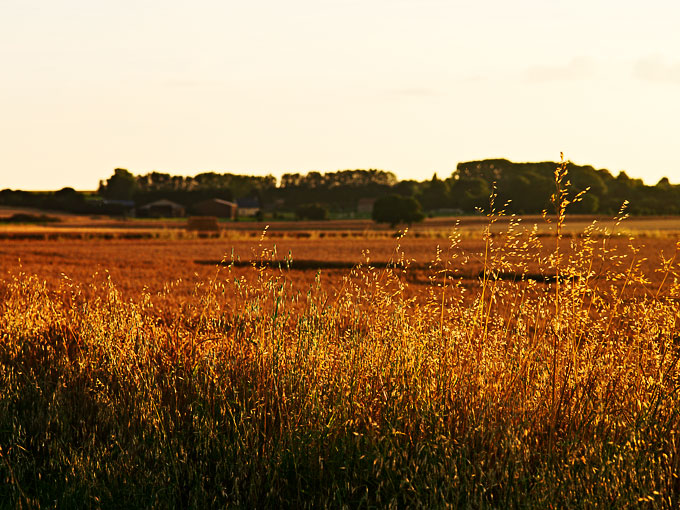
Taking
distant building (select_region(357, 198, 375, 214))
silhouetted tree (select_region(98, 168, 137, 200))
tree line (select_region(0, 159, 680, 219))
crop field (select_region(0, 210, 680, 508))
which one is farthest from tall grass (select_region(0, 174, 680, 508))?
silhouetted tree (select_region(98, 168, 137, 200))

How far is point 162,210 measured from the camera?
114 m

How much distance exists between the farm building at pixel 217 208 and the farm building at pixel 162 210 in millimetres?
3434

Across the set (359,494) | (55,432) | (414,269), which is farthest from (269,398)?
(414,269)

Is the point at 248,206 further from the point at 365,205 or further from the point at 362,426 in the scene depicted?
the point at 362,426

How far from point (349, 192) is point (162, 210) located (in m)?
42.4

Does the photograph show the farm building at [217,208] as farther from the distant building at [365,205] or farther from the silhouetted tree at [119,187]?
the distant building at [365,205]

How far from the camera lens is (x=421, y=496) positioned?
3844 mm

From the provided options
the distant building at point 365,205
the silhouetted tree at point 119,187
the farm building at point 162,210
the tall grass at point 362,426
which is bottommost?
the tall grass at point 362,426

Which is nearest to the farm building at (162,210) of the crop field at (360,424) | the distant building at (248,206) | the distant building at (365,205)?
the distant building at (248,206)

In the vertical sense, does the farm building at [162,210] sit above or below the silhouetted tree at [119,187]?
below

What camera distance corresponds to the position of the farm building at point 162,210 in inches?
4427

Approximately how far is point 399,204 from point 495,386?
72.7m

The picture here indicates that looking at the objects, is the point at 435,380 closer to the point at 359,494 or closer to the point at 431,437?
the point at 431,437

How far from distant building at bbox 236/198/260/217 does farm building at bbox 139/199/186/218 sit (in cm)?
1294
